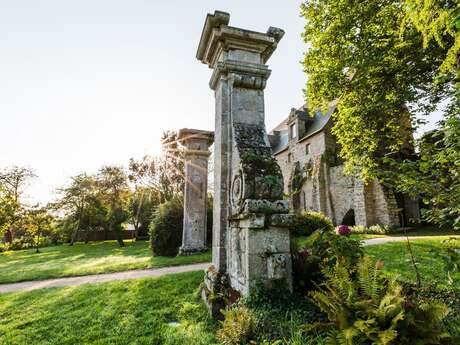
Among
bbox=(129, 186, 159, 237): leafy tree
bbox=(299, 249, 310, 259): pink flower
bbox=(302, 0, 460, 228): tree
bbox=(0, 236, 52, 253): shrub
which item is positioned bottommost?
bbox=(0, 236, 52, 253): shrub

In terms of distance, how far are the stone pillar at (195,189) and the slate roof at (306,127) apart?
27.6 ft

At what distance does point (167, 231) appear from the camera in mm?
9938

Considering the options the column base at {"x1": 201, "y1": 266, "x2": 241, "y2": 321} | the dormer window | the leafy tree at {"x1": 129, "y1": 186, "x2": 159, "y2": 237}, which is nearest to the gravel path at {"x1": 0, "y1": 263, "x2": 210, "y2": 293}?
the column base at {"x1": 201, "y1": 266, "x2": 241, "y2": 321}

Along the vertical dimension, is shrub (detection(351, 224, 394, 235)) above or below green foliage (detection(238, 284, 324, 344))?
above

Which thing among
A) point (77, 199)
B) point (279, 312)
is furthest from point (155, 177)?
point (279, 312)

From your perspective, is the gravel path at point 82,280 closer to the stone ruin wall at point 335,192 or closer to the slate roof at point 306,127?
the stone ruin wall at point 335,192

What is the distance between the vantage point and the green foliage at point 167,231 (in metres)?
9.84

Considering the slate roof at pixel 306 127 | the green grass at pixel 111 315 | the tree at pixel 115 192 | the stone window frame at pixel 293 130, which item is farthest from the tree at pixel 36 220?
the stone window frame at pixel 293 130

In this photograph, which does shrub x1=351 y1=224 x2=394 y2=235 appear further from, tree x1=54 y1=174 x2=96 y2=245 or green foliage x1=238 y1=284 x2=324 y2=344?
tree x1=54 y1=174 x2=96 y2=245

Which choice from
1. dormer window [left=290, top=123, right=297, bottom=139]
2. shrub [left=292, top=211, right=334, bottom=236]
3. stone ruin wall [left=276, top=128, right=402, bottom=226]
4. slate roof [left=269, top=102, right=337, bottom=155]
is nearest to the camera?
shrub [left=292, top=211, right=334, bottom=236]

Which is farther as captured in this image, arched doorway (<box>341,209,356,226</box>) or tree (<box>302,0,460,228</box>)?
arched doorway (<box>341,209,356,226</box>)

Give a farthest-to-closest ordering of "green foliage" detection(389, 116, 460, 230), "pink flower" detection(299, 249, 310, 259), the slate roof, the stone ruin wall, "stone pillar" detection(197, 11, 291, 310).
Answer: the slate roof < the stone ruin wall < "pink flower" detection(299, 249, 310, 259) < "stone pillar" detection(197, 11, 291, 310) < "green foliage" detection(389, 116, 460, 230)

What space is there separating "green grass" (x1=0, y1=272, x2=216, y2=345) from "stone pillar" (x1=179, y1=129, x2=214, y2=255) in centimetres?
395

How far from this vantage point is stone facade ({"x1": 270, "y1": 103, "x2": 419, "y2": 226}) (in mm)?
16094
